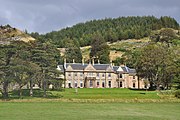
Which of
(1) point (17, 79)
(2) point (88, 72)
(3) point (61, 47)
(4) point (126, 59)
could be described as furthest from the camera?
(3) point (61, 47)

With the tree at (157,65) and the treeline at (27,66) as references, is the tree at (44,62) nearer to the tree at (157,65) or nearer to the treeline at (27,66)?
the treeline at (27,66)

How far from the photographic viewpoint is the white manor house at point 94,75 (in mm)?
109562

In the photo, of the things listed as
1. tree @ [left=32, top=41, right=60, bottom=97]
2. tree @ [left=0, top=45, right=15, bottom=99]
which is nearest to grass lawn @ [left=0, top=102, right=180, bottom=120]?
tree @ [left=0, top=45, right=15, bottom=99]

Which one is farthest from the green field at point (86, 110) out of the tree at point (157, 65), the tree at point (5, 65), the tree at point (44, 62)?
the tree at point (157, 65)

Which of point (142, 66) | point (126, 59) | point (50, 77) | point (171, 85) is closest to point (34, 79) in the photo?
point (50, 77)

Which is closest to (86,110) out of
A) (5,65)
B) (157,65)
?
(5,65)

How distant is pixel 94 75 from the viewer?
110500mm

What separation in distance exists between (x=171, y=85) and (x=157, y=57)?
8.83 metres

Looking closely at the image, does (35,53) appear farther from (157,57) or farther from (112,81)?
(112,81)

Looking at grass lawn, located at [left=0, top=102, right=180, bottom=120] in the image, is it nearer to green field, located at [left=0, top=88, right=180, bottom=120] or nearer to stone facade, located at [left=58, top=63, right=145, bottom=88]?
green field, located at [left=0, top=88, right=180, bottom=120]

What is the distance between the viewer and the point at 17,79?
68.3 meters

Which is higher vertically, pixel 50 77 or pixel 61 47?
pixel 61 47

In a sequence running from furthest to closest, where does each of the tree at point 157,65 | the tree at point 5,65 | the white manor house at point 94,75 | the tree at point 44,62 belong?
the white manor house at point 94,75
the tree at point 157,65
the tree at point 44,62
the tree at point 5,65

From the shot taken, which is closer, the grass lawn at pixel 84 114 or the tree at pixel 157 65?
the grass lawn at pixel 84 114
